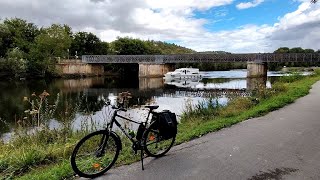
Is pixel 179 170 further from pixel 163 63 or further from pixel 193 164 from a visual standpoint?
pixel 163 63

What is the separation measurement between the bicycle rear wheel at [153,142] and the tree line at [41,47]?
60.2 meters

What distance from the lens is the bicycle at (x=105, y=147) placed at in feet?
19.5

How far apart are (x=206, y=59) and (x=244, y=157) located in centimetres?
5810

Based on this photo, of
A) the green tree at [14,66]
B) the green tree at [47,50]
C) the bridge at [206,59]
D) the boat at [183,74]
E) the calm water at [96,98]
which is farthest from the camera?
the green tree at [47,50]

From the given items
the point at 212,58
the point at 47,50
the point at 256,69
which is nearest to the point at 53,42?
the point at 47,50

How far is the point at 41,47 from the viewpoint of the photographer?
228 ft

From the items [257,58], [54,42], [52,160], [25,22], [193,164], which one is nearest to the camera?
[193,164]

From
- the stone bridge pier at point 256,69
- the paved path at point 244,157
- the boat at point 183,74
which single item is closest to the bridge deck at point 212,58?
the stone bridge pier at point 256,69

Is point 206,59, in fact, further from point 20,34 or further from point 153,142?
point 153,142

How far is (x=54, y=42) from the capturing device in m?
71.1

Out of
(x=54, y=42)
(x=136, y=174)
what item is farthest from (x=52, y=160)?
(x=54, y=42)

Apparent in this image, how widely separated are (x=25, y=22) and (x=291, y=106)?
83.0 m

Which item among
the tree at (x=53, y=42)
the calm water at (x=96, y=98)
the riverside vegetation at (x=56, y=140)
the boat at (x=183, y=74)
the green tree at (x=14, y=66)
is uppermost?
the tree at (x=53, y=42)

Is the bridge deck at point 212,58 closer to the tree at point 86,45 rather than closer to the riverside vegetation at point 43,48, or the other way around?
the riverside vegetation at point 43,48
